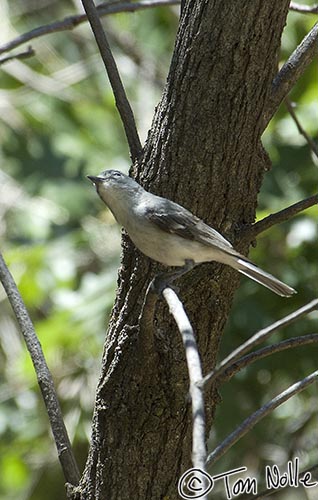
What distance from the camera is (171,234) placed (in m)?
2.42

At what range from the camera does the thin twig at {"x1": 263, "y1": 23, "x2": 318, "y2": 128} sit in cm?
246

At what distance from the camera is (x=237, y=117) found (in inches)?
91.6

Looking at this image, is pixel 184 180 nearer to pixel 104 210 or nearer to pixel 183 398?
pixel 183 398

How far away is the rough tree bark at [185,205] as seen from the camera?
A: 2.24m

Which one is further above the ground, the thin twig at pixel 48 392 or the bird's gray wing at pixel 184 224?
the bird's gray wing at pixel 184 224

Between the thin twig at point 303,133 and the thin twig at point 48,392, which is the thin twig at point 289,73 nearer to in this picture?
the thin twig at point 303,133

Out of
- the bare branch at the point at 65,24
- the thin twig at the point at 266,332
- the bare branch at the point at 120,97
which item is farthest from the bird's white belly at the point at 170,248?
the bare branch at the point at 65,24

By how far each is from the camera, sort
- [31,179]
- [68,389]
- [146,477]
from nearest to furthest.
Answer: [146,477], [68,389], [31,179]

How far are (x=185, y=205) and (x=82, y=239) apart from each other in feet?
7.24

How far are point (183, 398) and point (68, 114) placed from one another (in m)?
4.56

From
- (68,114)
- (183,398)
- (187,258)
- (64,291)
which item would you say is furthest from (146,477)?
(68,114)

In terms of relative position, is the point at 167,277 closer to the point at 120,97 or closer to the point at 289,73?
the point at 120,97

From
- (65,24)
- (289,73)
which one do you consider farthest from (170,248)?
(65,24)

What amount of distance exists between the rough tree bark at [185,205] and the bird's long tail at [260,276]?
7 cm
